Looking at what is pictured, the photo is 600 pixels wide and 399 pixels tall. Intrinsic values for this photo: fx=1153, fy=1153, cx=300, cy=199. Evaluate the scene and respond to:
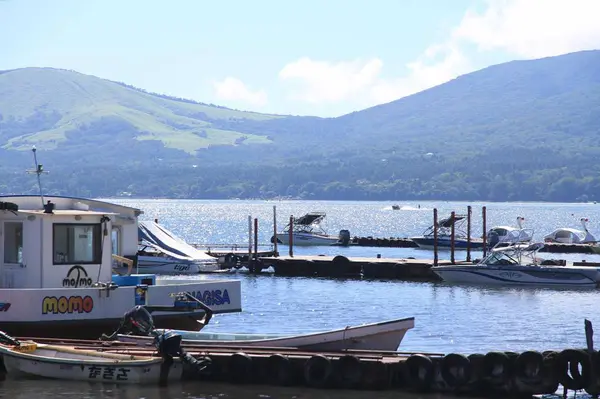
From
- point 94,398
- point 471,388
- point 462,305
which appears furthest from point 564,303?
point 94,398

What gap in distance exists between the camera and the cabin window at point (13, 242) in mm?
28188

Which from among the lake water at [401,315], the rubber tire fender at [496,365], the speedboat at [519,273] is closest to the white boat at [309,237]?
the lake water at [401,315]

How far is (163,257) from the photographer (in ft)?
191

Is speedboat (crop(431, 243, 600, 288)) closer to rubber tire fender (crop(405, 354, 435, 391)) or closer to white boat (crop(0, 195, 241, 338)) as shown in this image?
white boat (crop(0, 195, 241, 338))

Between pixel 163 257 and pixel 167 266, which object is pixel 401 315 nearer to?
pixel 167 266

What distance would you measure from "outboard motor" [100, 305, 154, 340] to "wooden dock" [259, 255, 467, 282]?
3158cm

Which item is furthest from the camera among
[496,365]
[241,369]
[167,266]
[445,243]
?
[445,243]

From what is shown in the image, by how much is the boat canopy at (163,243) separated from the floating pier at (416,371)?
1312 inches

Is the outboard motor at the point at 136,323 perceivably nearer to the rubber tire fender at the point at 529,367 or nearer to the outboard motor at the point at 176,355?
the outboard motor at the point at 176,355

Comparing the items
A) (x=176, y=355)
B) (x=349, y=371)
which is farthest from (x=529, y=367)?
(x=176, y=355)

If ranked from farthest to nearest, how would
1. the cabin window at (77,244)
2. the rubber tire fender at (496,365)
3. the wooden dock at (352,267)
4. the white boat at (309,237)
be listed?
the white boat at (309,237)
the wooden dock at (352,267)
the cabin window at (77,244)
the rubber tire fender at (496,365)

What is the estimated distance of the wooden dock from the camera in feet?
189

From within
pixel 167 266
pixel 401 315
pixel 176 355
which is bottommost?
pixel 401 315

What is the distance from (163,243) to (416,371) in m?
36.3
